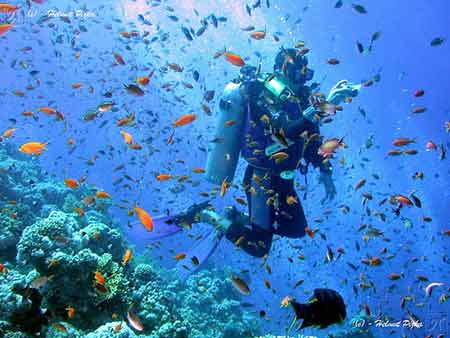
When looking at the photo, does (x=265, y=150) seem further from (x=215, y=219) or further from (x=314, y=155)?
(x=215, y=219)

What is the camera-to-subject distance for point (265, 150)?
264 inches

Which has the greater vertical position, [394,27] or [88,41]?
[394,27]

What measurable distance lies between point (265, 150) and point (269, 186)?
700 millimetres

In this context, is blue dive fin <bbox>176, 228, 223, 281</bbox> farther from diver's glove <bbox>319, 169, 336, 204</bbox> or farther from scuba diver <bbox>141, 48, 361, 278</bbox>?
diver's glove <bbox>319, 169, 336, 204</bbox>

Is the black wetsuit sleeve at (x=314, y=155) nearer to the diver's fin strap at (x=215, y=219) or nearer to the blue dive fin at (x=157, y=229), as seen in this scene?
the diver's fin strap at (x=215, y=219)

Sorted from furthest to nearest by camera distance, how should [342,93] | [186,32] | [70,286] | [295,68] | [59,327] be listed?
1. [186,32]
2. [295,68]
3. [342,93]
4. [70,286]
5. [59,327]

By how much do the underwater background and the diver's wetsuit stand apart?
0.66 metres

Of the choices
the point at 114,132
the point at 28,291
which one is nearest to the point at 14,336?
the point at 28,291

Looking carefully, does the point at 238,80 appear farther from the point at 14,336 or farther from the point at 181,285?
the point at 181,285

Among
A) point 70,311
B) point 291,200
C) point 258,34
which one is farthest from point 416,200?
point 70,311

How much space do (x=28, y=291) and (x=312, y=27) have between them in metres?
73.8

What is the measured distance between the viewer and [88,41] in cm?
4769

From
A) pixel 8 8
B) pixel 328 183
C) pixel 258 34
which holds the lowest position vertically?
pixel 328 183

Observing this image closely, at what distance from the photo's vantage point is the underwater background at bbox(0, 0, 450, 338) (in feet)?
16.9
